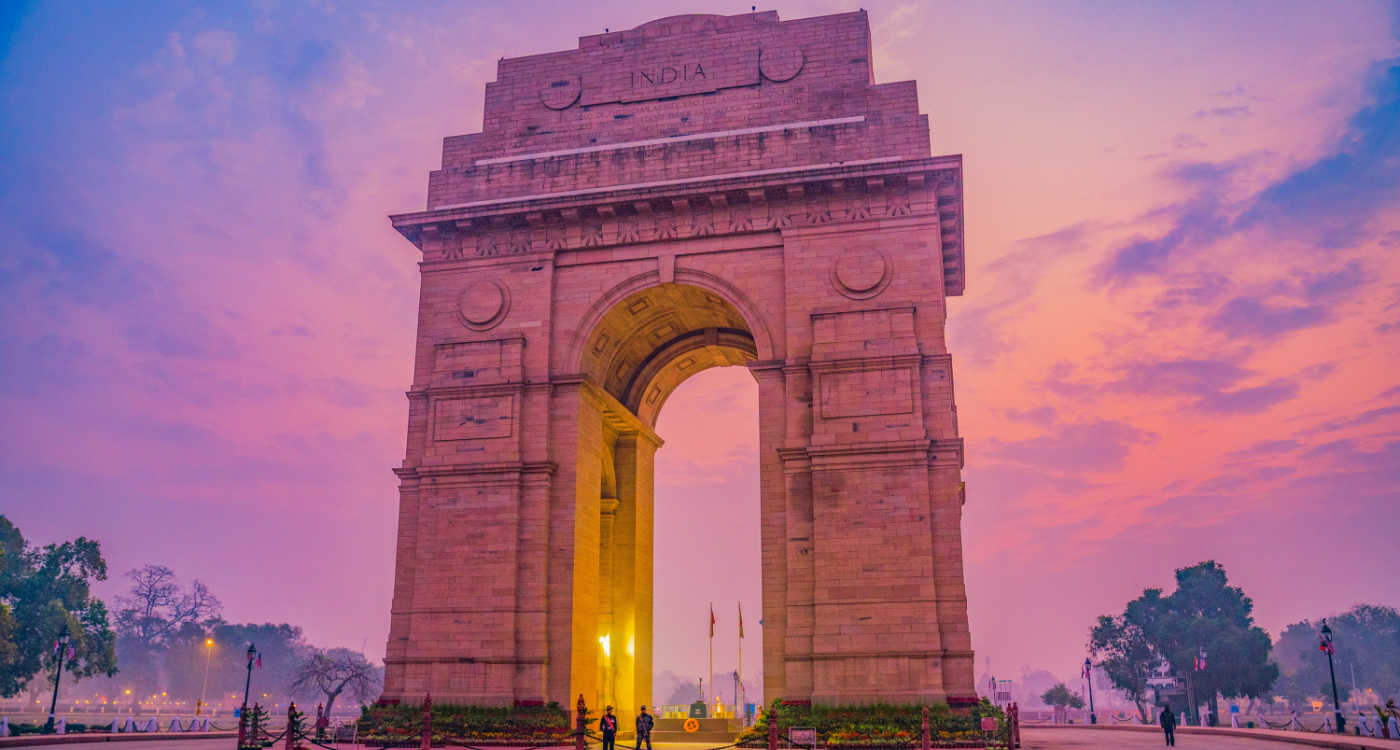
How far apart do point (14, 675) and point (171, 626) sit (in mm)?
59013

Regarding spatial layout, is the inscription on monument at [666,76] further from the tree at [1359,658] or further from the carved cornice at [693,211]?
the tree at [1359,658]

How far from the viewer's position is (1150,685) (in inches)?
3031

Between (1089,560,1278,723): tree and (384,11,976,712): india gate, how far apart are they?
179ft

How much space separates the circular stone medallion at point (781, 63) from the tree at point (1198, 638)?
56.2m

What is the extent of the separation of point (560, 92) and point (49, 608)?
40434mm

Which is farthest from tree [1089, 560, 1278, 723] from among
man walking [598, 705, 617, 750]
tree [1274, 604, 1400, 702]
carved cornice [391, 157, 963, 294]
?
man walking [598, 705, 617, 750]

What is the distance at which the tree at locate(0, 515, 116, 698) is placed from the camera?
2052 inches

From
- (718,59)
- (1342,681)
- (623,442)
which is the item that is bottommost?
(1342,681)

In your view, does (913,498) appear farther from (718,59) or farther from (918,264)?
(718,59)

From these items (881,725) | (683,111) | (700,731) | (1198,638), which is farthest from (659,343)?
(1198,638)

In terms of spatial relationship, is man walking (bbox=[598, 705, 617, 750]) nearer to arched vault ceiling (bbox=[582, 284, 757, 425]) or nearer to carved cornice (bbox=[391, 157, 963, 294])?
arched vault ceiling (bbox=[582, 284, 757, 425])

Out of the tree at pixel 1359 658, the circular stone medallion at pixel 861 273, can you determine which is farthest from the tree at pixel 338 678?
the tree at pixel 1359 658

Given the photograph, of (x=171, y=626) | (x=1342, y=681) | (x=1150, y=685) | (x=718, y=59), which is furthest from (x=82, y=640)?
(x=1342, y=681)

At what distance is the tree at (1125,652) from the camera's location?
79.9 metres
